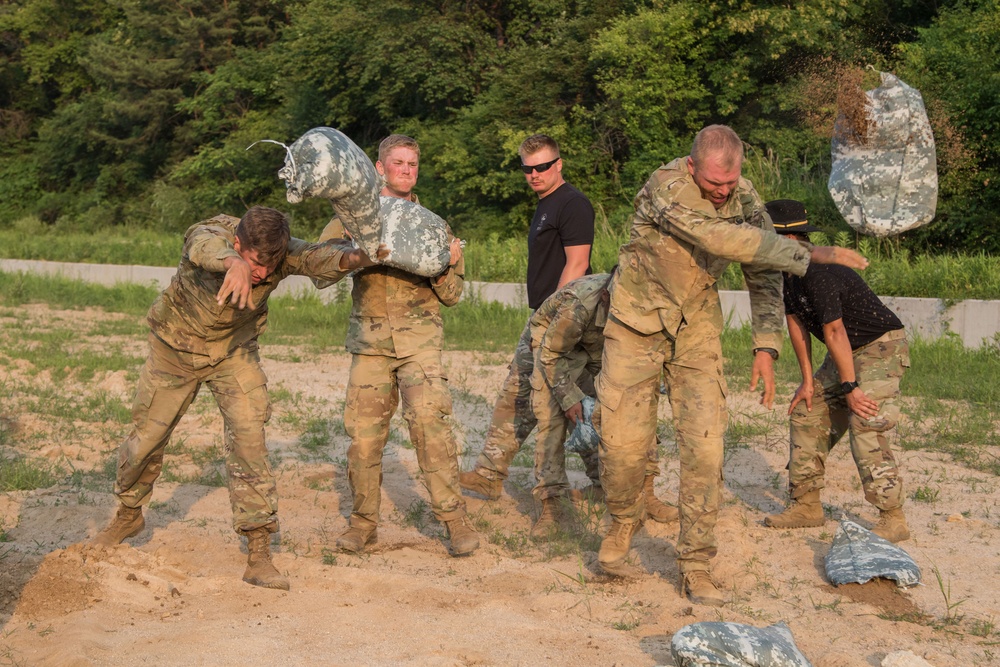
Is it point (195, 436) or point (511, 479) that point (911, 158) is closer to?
point (511, 479)

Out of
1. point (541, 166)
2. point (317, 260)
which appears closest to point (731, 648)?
point (317, 260)

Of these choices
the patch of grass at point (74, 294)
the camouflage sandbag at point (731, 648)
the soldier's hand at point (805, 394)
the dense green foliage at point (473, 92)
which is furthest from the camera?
the patch of grass at point (74, 294)

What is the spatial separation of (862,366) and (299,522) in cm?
331

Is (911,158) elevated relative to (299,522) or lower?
elevated

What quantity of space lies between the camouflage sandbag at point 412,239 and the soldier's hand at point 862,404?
2229 mm

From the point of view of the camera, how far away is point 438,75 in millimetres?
22328

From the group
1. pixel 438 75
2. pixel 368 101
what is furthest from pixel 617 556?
pixel 368 101

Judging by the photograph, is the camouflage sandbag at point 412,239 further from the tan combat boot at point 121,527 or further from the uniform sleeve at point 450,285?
the tan combat boot at point 121,527

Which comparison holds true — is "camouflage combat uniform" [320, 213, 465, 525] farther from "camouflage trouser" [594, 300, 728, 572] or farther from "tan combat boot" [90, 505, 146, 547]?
"tan combat boot" [90, 505, 146, 547]

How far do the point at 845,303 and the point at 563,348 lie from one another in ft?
4.96

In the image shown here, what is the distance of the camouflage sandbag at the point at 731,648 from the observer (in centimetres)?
412

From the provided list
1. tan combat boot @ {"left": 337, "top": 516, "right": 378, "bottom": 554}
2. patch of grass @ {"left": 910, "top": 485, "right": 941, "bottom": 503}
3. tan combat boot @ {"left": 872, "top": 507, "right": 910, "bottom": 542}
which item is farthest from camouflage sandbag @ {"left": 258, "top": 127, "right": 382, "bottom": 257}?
patch of grass @ {"left": 910, "top": 485, "right": 941, "bottom": 503}

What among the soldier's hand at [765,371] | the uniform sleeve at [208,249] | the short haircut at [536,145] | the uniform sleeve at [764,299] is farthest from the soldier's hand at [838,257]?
the uniform sleeve at [208,249]

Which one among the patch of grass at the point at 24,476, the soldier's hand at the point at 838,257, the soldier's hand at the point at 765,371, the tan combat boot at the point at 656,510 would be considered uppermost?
the soldier's hand at the point at 838,257
